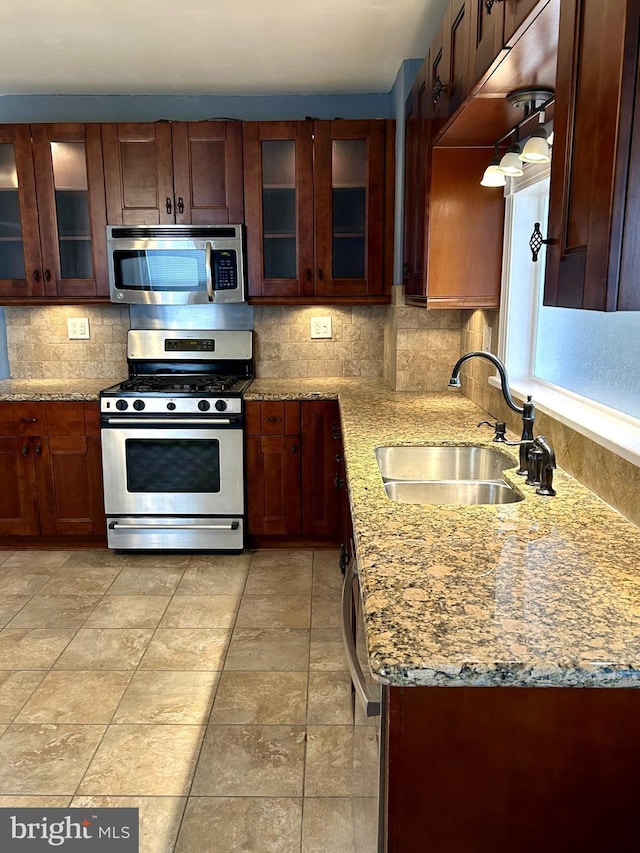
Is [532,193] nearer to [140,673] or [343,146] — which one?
[343,146]

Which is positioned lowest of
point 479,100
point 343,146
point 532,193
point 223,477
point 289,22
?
point 223,477

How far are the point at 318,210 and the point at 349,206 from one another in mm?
172

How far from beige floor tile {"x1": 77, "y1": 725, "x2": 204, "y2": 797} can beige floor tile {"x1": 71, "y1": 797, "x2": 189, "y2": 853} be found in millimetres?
23

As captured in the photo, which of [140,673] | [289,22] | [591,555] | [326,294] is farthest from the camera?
[326,294]

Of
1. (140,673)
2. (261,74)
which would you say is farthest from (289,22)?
(140,673)

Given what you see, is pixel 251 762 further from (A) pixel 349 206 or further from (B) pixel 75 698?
(A) pixel 349 206

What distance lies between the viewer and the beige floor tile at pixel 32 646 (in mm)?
2586

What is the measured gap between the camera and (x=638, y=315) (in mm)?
1787

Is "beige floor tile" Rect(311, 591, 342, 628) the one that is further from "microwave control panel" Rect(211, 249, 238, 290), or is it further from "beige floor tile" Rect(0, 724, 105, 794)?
"microwave control panel" Rect(211, 249, 238, 290)

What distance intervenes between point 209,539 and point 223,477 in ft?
1.16

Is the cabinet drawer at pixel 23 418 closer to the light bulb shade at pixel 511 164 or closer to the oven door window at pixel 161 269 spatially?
the oven door window at pixel 161 269

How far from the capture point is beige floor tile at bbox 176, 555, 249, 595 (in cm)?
321

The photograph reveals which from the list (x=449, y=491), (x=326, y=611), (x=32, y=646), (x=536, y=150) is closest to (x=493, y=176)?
(x=536, y=150)

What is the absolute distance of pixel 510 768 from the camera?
102cm
